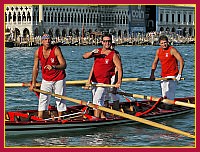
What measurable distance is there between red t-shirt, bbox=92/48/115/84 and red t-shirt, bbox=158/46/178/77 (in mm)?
1694

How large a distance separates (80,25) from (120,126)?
72.8 metres

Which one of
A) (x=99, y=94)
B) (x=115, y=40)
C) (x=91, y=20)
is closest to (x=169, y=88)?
(x=99, y=94)

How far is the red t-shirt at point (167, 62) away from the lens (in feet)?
45.5

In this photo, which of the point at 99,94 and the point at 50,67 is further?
the point at 99,94

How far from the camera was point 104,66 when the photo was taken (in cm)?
1247

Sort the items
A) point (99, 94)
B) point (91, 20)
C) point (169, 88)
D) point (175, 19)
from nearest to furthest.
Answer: point (99, 94) < point (169, 88) < point (91, 20) < point (175, 19)

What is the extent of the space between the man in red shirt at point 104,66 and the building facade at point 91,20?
60313 mm

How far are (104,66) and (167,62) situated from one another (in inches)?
78.2

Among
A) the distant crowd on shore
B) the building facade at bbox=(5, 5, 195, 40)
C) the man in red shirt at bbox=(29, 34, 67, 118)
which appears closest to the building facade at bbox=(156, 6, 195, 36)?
the building facade at bbox=(5, 5, 195, 40)

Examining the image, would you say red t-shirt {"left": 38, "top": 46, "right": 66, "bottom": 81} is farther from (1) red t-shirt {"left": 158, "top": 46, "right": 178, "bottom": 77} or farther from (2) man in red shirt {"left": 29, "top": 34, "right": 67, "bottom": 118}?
(1) red t-shirt {"left": 158, "top": 46, "right": 178, "bottom": 77}

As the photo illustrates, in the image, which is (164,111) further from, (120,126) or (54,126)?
(54,126)

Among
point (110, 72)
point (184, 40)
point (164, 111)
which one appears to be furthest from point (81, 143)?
point (184, 40)

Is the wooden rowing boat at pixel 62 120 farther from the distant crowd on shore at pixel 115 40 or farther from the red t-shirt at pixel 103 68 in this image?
the distant crowd on shore at pixel 115 40

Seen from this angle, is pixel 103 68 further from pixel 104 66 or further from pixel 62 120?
pixel 62 120
